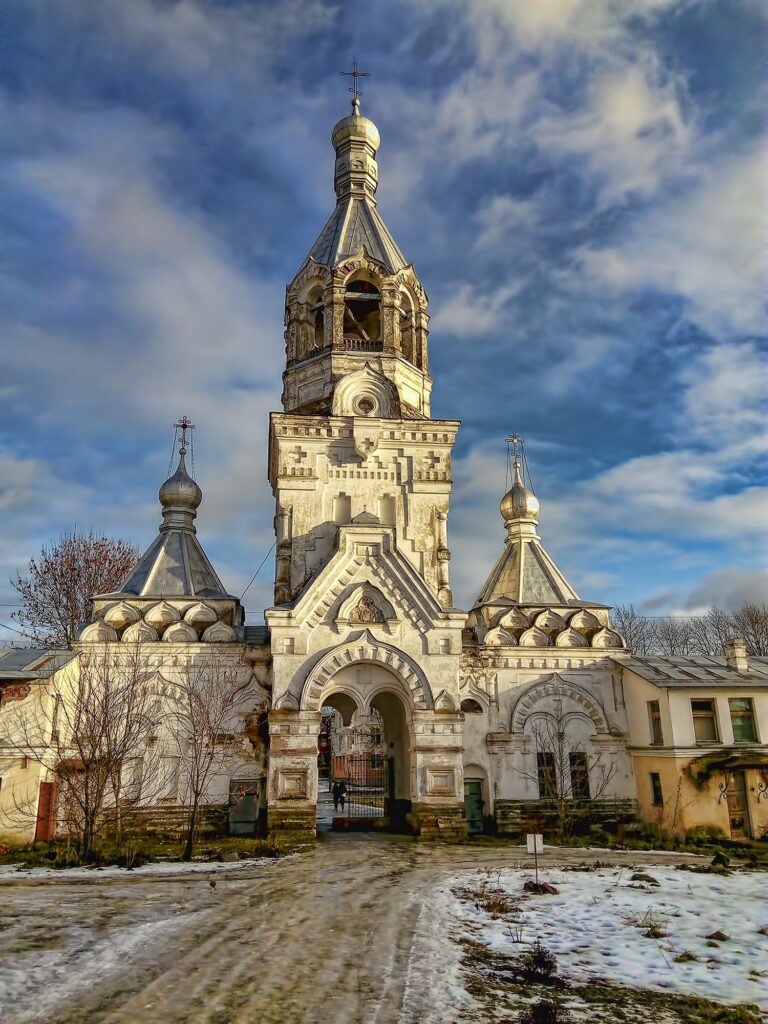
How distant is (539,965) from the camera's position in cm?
799

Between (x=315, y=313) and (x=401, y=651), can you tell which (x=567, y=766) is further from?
(x=315, y=313)

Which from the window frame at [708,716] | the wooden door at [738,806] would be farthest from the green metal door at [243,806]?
the wooden door at [738,806]

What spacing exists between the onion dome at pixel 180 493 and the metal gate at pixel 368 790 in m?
9.77

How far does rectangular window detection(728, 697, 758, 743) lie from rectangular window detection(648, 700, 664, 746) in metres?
1.86

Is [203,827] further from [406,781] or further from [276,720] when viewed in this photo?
[406,781]

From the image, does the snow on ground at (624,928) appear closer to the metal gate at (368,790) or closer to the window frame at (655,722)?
the window frame at (655,722)

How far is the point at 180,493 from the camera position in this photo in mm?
23531

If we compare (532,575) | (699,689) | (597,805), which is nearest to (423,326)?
(532,575)

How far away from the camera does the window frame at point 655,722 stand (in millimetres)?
20062

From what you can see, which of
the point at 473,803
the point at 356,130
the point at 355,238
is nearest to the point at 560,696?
the point at 473,803

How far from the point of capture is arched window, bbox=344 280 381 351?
24250 mm

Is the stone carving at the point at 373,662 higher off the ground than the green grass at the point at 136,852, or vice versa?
the stone carving at the point at 373,662

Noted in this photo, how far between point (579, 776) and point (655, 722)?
253 cm

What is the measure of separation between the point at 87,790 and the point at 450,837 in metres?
8.37
